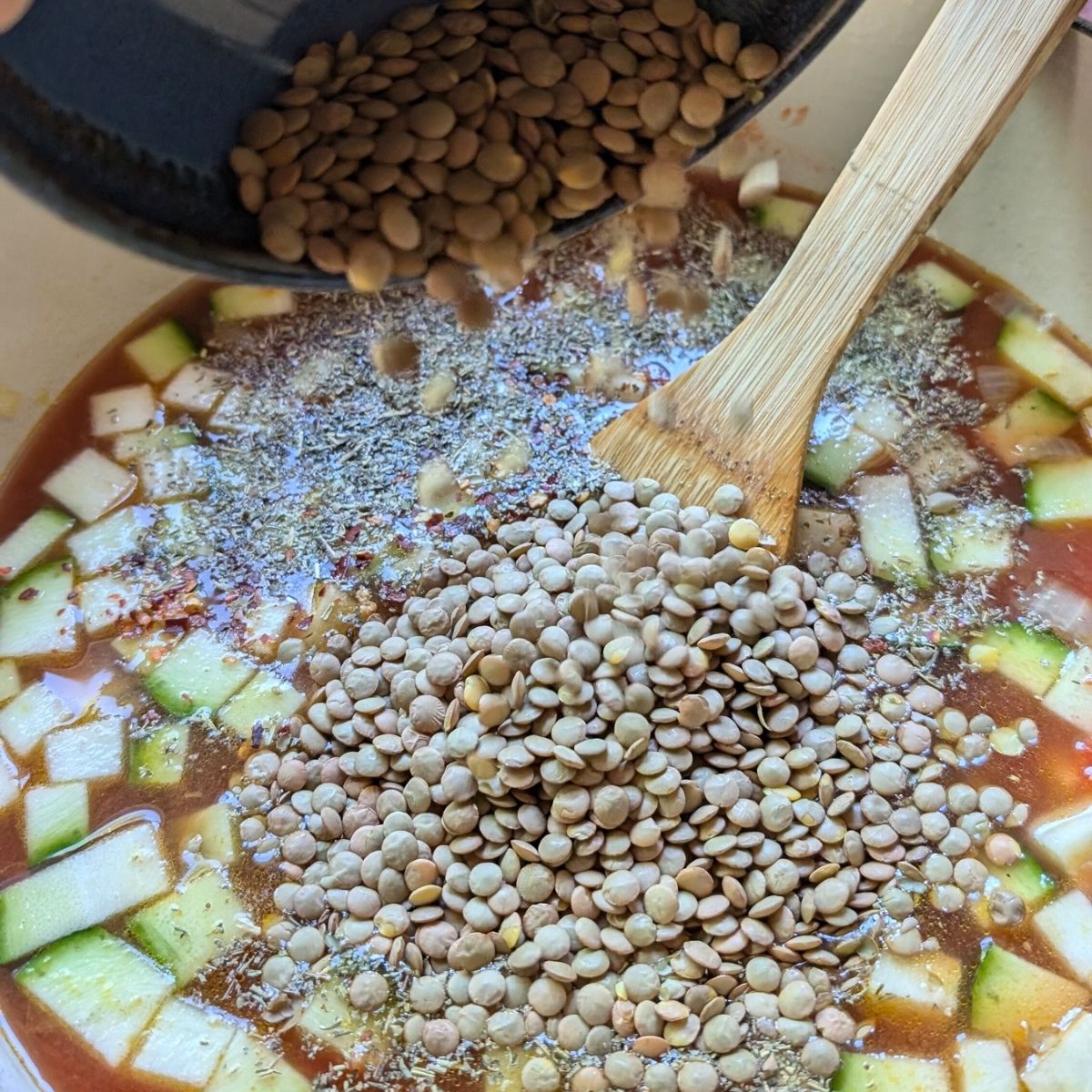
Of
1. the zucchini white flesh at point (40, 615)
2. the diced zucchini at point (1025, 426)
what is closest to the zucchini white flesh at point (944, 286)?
the diced zucchini at point (1025, 426)

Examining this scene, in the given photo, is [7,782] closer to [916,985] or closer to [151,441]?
[151,441]

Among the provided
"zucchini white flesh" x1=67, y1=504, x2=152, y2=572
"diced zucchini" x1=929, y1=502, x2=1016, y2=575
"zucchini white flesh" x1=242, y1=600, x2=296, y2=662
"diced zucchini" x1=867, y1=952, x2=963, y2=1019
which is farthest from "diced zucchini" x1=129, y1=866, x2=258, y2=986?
"diced zucchini" x1=929, y1=502, x2=1016, y2=575

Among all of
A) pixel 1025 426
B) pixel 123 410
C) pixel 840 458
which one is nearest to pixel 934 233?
pixel 1025 426

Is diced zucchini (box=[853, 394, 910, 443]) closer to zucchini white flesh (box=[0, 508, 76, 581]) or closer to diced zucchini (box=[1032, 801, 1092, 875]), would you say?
diced zucchini (box=[1032, 801, 1092, 875])

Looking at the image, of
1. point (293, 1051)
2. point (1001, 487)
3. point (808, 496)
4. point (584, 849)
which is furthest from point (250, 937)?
Answer: point (1001, 487)

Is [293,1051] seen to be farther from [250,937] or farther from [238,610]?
[238,610]

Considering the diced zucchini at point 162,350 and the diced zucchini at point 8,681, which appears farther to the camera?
the diced zucchini at point 162,350

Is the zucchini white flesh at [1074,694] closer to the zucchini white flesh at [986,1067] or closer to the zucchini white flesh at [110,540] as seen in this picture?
the zucchini white flesh at [986,1067]
